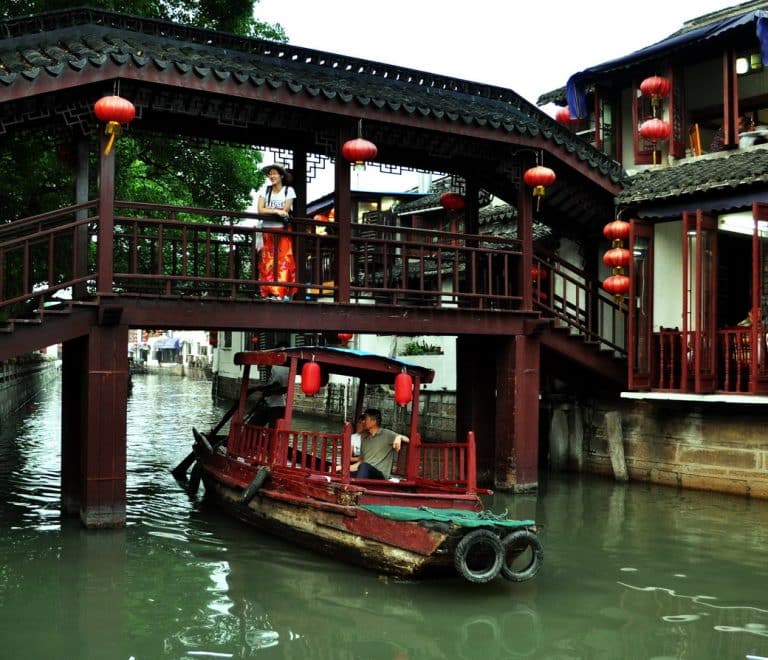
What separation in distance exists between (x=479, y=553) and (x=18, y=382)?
26.5 meters

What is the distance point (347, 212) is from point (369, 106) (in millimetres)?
1399

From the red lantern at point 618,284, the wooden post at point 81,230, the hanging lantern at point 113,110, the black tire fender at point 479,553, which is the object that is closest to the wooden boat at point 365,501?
the black tire fender at point 479,553

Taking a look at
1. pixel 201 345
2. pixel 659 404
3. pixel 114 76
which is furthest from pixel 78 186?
pixel 201 345

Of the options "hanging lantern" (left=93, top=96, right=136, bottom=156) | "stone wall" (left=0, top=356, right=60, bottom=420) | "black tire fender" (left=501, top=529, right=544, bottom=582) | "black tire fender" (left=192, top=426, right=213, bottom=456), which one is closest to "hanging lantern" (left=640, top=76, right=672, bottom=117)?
"hanging lantern" (left=93, top=96, right=136, bottom=156)

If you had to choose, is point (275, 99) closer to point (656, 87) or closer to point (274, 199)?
point (274, 199)

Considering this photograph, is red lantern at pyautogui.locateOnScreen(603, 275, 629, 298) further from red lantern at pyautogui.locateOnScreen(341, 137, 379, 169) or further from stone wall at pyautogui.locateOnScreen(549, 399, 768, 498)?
red lantern at pyautogui.locateOnScreen(341, 137, 379, 169)

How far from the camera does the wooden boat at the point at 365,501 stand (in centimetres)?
803

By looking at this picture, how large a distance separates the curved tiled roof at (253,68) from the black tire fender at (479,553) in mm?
6209

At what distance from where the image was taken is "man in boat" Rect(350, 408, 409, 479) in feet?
34.0

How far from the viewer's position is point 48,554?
9742 millimetres

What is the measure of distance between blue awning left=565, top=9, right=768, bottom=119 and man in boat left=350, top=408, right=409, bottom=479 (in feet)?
27.2

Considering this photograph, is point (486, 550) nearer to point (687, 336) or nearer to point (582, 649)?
point (582, 649)

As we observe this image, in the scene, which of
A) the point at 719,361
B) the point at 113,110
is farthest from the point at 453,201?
the point at 113,110

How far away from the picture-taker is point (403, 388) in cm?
1059
